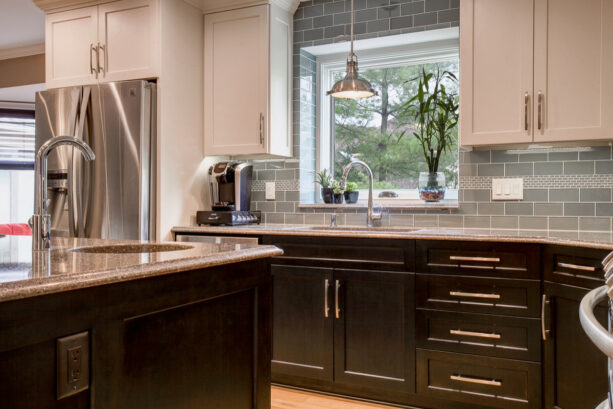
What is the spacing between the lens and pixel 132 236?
322 centimetres

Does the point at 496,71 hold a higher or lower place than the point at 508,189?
higher

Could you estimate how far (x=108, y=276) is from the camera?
110 cm

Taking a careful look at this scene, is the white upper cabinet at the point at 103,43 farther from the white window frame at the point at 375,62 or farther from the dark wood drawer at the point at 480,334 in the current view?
the dark wood drawer at the point at 480,334

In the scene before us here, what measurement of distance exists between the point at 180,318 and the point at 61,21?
3.01m

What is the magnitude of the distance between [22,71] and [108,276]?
184 inches

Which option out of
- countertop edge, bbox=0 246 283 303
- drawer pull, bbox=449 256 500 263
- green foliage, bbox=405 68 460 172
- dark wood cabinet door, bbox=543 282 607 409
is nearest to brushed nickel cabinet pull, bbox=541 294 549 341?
dark wood cabinet door, bbox=543 282 607 409

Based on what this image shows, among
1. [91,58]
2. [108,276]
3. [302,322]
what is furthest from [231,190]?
[108,276]

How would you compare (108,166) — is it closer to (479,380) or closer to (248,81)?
(248,81)

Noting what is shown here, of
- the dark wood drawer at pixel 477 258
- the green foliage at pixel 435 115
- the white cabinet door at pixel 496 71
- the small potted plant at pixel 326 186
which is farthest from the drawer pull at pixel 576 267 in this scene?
the small potted plant at pixel 326 186

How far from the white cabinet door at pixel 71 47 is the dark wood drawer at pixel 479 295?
250 cm

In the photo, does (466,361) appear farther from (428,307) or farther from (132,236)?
(132,236)

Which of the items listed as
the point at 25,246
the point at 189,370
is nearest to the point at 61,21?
the point at 25,246

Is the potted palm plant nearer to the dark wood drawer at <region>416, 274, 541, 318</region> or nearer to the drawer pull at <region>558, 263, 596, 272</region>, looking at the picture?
the dark wood drawer at <region>416, 274, 541, 318</region>

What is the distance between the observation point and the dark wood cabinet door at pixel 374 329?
264 cm
